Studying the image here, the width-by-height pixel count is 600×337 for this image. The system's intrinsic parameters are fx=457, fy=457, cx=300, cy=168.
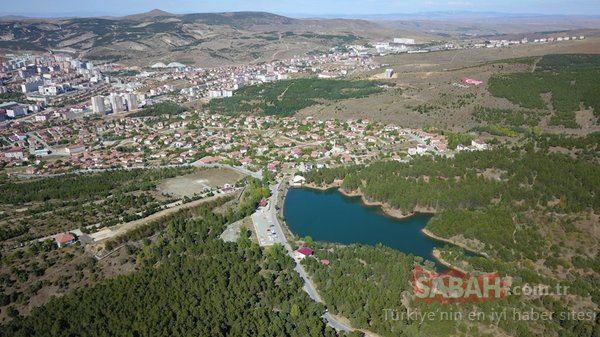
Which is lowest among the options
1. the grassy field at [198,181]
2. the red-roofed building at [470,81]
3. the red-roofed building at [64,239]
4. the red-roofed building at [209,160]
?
the grassy field at [198,181]

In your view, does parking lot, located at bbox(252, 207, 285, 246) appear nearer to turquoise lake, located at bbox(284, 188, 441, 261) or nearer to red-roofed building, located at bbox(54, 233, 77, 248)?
turquoise lake, located at bbox(284, 188, 441, 261)

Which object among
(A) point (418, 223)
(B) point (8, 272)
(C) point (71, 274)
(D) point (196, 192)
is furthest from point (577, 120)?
(B) point (8, 272)

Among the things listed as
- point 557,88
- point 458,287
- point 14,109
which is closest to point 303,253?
point 458,287

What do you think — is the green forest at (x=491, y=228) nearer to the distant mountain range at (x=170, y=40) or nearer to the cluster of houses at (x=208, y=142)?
the cluster of houses at (x=208, y=142)

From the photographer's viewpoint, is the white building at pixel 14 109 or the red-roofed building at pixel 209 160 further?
the white building at pixel 14 109

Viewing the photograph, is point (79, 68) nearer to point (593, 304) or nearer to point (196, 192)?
point (196, 192)

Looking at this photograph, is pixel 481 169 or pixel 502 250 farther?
pixel 481 169

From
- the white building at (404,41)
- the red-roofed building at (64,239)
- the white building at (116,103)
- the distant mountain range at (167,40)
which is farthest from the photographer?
the white building at (404,41)

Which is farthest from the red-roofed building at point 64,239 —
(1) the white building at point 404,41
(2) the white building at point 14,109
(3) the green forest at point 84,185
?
(1) the white building at point 404,41
